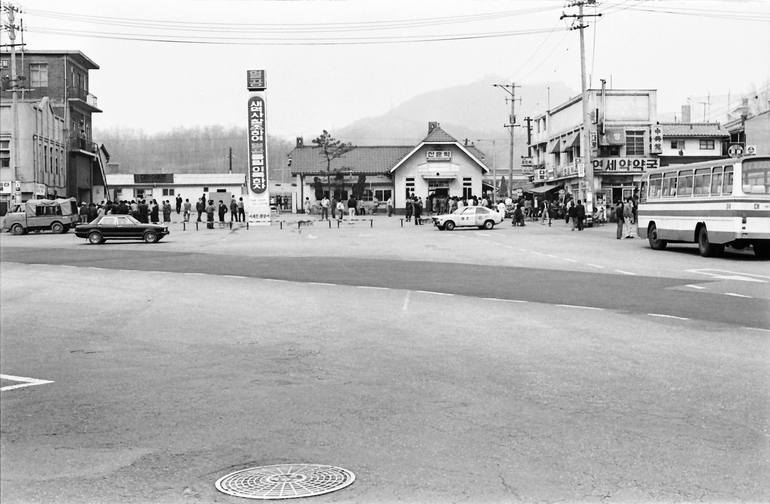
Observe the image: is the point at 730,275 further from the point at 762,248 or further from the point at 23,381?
the point at 23,381

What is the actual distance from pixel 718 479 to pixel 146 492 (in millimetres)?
3644

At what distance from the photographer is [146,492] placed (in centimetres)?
543

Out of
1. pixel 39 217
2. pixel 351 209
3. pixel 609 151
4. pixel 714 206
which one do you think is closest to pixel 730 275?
pixel 714 206

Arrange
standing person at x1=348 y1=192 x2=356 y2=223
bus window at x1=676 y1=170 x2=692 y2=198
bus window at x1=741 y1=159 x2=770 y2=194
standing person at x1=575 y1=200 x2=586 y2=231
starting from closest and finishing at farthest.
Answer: bus window at x1=741 y1=159 x2=770 y2=194, bus window at x1=676 y1=170 x2=692 y2=198, standing person at x1=575 y1=200 x2=586 y2=231, standing person at x1=348 y1=192 x2=356 y2=223

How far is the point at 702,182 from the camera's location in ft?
89.9

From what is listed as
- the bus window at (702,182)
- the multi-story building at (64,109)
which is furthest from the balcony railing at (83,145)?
the bus window at (702,182)

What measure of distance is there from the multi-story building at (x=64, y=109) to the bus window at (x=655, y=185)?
4745cm

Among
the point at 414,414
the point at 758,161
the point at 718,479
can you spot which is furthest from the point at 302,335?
the point at 758,161

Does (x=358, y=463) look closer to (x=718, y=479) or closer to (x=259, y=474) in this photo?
(x=259, y=474)

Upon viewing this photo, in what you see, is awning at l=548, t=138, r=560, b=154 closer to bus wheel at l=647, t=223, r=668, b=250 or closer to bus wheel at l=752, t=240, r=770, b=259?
bus wheel at l=647, t=223, r=668, b=250

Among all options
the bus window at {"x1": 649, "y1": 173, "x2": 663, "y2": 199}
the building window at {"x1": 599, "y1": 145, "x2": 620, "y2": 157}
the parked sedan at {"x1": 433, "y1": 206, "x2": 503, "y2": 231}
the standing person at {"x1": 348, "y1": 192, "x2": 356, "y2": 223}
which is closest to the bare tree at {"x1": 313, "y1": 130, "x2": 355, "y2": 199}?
the standing person at {"x1": 348, "y1": 192, "x2": 356, "y2": 223}

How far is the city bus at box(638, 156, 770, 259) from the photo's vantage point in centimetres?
2488

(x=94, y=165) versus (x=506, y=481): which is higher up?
(x=94, y=165)

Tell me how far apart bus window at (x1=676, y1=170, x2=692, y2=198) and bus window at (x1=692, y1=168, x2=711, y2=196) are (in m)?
0.36
